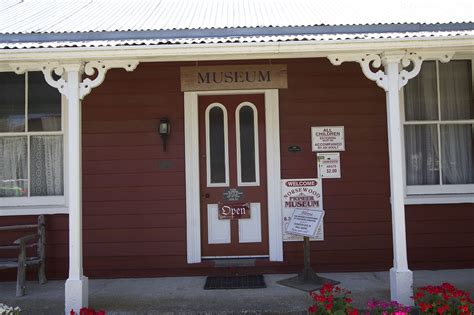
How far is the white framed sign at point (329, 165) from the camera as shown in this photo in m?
6.24

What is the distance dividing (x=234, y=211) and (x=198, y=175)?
0.66 m

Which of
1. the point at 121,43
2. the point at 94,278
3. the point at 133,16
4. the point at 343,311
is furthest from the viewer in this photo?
the point at 94,278

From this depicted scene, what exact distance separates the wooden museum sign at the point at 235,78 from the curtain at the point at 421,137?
1704 millimetres

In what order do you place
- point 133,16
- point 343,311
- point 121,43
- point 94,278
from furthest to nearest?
1. point 94,278
2. point 133,16
3. point 121,43
4. point 343,311

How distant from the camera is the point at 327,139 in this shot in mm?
6258

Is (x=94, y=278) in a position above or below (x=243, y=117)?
below

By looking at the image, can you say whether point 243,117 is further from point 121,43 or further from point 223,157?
point 121,43

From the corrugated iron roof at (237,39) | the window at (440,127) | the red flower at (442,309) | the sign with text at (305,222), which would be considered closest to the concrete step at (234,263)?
the sign with text at (305,222)

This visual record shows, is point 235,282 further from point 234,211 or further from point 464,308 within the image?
point 464,308

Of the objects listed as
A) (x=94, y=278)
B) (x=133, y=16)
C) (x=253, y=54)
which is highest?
(x=133, y=16)

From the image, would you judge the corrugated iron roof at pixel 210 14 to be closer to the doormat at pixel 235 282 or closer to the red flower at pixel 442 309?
the red flower at pixel 442 309

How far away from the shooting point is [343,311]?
4203 mm

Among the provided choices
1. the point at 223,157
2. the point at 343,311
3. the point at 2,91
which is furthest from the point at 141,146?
the point at 343,311

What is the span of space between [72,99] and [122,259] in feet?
7.55
